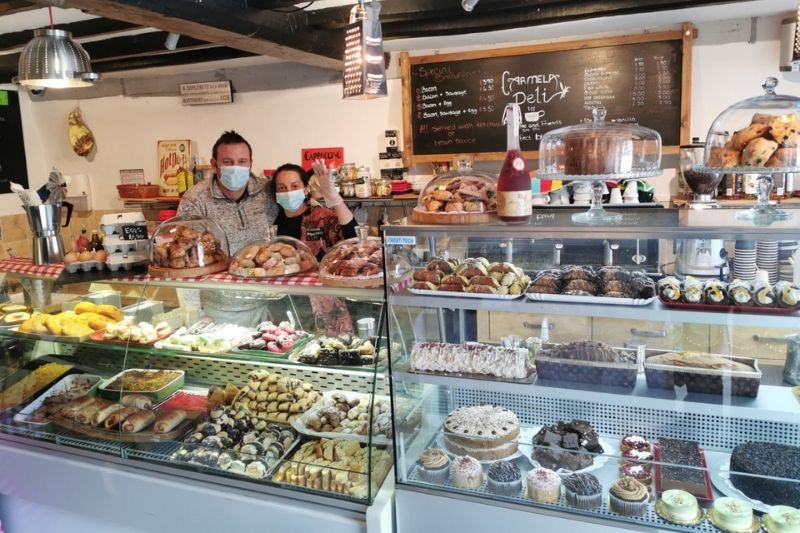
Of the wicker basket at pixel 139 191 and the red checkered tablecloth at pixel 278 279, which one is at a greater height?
the wicker basket at pixel 139 191

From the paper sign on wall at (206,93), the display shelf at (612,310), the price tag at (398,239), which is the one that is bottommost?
the display shelf at (612,310)

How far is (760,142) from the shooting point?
6.13 feet

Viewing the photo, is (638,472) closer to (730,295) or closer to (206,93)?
(730,295)

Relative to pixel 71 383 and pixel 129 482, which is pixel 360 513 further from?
pixel 71 383

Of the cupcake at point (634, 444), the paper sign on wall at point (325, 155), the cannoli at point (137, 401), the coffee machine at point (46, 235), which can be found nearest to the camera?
the cupcake at point (634, 444)

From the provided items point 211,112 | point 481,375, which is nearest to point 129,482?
point 481,375

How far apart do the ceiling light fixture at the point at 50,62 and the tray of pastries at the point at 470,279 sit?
2.31 meters

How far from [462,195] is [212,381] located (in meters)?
1.58

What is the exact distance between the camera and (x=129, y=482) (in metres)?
2.48

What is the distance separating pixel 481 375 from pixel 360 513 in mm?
658

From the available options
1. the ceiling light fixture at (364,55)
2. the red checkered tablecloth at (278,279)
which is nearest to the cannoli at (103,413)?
the red checkered tablecloth at (278,279)

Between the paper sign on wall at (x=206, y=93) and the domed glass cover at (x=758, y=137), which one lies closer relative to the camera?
the domed glass cover at (x=758, y=137)

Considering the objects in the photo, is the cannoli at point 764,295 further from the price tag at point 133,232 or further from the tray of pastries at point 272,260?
the price tag at point 133,232

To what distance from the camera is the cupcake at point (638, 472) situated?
2.03 meters
